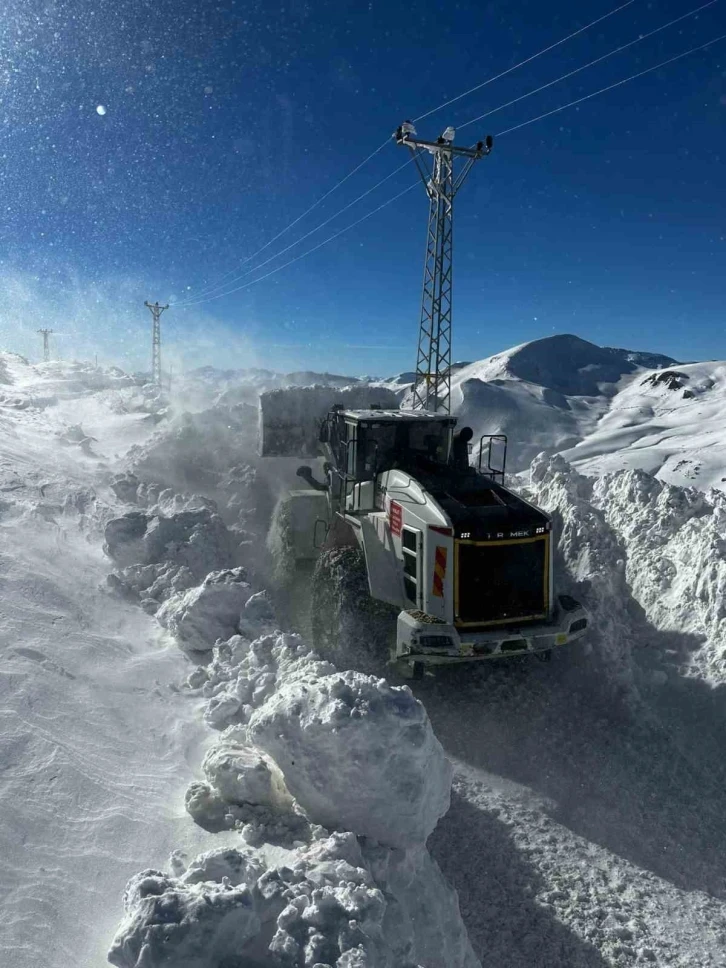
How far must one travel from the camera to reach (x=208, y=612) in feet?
19.6

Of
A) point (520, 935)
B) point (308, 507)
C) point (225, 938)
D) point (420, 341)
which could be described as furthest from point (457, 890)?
point (420, 341)

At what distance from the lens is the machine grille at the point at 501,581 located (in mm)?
5465

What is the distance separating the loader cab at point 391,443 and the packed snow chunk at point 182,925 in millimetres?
4661

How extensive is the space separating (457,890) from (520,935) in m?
0.43

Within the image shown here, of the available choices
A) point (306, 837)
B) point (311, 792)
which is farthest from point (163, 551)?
point (306, 837)

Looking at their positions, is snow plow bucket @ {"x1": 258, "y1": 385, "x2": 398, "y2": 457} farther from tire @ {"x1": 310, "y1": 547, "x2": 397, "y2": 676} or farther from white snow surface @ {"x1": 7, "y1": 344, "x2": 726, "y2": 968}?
tire @ {"x1": 310, "y1": 547, "x2": 397, "y2": 676}

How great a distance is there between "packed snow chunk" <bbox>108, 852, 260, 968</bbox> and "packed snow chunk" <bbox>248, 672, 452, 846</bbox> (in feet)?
2.92

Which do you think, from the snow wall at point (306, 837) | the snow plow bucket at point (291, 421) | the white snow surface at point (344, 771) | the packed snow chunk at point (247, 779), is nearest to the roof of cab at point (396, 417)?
the white snow surface at point (344, 771)

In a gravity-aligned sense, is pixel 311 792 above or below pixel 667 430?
below

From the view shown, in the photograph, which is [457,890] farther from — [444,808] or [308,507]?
[308,507]

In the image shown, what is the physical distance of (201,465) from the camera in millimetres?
12242

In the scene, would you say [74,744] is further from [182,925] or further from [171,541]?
[171,541]

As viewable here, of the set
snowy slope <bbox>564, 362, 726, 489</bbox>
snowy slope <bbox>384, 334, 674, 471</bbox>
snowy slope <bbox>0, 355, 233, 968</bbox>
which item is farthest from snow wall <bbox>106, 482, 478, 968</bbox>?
snowy slope <bbox>384, 334, 674, 471</bbox>

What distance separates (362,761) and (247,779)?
705 millimetres
